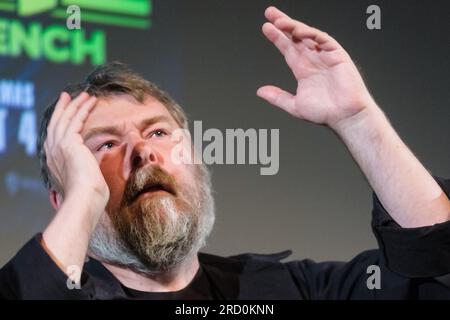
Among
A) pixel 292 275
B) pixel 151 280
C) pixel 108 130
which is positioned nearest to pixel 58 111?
pixel 108 130

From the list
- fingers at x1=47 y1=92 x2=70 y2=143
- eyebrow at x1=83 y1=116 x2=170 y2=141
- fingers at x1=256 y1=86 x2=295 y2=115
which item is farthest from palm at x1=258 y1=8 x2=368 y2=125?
fingers at x1=47 y1=92 x2=70 y2=143

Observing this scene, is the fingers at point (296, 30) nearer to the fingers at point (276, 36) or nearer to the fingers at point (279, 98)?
the fingers at point (276, 36)

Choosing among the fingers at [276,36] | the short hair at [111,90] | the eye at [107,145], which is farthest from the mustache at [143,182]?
the fingers at [276,36]

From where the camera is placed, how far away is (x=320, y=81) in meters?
1.58

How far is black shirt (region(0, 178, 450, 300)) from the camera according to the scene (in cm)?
140

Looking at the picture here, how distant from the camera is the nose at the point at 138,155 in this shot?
1677 millimetres

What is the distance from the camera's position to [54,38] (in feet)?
6.57

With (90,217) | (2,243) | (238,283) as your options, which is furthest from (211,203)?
(2,243)

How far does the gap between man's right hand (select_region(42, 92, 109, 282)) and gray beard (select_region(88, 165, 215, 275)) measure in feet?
0.40

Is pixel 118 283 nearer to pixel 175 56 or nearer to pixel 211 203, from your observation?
pixel 211 203

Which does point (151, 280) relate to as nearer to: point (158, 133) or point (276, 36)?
point (158, 133)

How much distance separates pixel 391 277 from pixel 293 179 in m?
0.62

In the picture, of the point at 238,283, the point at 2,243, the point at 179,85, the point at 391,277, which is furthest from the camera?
the point at 179,85

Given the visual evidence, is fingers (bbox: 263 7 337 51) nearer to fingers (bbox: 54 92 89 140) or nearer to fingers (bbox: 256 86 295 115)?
fingers (bbox: 256 86 295 115)
